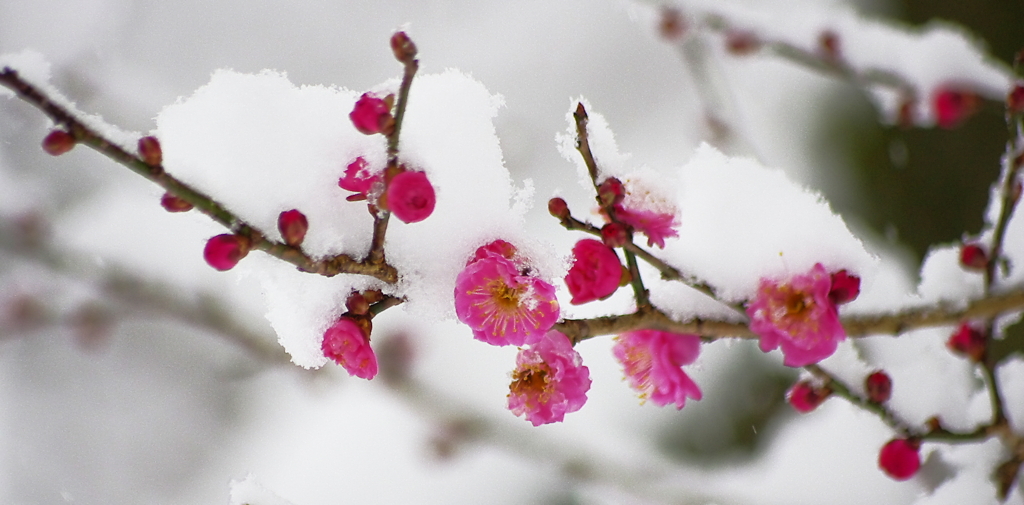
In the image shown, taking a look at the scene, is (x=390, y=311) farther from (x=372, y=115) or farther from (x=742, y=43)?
(x=372, y=115)

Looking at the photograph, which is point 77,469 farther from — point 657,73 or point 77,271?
point 657,73

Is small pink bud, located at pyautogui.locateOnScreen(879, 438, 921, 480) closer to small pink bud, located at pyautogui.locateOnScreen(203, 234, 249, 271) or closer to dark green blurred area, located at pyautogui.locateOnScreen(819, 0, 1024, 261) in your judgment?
small pink bud, located at pyautogui.locateOnScreen(203, 234, 249, 271)

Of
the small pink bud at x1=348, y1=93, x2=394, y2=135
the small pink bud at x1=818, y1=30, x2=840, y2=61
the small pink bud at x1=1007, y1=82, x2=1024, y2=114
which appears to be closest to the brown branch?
the small pink bud at x1=348, y1=93, x2=394, y2=135

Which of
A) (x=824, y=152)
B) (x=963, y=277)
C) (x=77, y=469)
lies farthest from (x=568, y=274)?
(x=77, y=469)

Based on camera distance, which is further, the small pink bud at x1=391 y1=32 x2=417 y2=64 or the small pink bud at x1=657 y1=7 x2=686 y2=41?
the small pink bud at x1=657 y1=7 x2=686 y2=41

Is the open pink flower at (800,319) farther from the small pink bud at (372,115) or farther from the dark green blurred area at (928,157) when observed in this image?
the dark green blurred area at (928,157)

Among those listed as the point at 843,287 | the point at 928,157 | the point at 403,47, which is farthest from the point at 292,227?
the point at 928,157

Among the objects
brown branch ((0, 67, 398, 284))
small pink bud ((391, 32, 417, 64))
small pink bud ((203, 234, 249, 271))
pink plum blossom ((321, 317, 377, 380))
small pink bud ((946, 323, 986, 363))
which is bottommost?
pink plum blossom ((321, 317, 377, 380))
